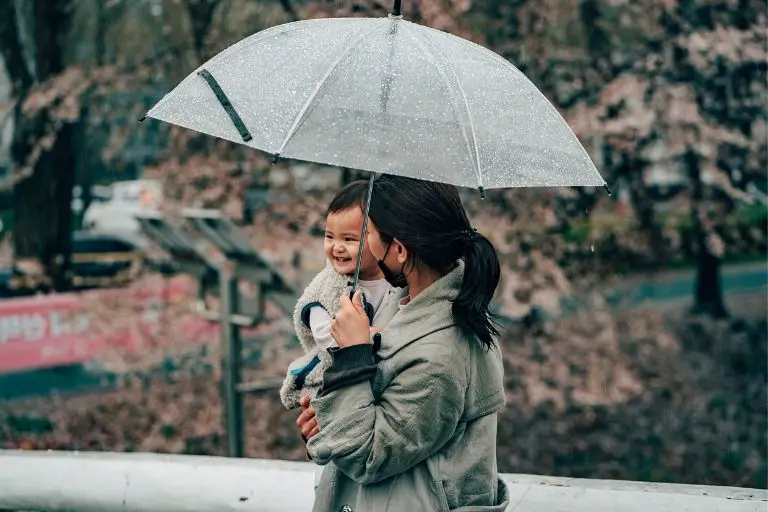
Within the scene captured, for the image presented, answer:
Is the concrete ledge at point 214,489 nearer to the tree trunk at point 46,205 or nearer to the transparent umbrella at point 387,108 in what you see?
the transparent umbrella at point 387,108

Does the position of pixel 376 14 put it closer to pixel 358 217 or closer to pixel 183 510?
pixel 183 510

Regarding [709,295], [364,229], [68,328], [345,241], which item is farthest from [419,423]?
[709,295]

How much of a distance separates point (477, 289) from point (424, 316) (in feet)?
0.44

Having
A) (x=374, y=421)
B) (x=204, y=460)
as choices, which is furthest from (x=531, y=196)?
(x=374, y=421)

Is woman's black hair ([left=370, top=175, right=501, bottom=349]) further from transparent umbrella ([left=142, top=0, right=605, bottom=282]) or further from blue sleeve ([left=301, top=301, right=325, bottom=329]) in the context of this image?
blue sleeve ([left=301, top=301, right=325, bottom=329])

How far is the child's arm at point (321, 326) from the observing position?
8.42 ft

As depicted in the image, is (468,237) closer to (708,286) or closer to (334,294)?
(334,294)

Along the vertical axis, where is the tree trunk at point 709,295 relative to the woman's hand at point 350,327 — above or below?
below

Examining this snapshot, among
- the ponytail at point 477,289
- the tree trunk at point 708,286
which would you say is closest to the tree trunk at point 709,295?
the tree trunk at point 708,286

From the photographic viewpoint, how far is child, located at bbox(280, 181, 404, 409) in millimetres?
2607

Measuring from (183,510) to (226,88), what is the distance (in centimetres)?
197

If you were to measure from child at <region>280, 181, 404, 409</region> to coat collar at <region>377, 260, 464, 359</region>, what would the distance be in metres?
0.19

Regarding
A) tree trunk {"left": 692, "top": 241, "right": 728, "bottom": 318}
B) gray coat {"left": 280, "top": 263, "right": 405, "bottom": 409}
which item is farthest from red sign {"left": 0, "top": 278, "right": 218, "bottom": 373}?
gray coat {"left": 280, "top": 263, "right": 405, "bottom": 409}

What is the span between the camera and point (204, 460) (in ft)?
13.6
